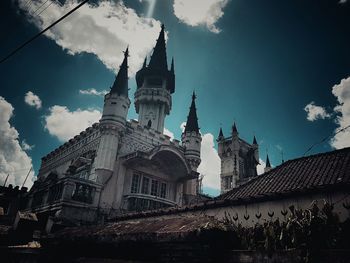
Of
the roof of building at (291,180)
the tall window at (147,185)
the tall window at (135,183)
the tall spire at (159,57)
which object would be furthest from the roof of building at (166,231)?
the tall spire at (159,57)

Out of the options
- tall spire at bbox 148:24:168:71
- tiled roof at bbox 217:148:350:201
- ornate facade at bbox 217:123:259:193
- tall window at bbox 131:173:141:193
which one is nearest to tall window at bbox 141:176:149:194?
tall window at bbox 131:173:141:193

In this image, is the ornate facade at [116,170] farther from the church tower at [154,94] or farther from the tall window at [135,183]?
the church tower at [154,94]

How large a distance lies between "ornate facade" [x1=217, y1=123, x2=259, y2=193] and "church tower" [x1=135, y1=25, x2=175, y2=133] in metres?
27.2

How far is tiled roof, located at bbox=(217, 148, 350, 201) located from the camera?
383 inches

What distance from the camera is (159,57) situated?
1455 inches

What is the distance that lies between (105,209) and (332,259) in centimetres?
1735

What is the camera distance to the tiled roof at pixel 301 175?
9727 millimetres

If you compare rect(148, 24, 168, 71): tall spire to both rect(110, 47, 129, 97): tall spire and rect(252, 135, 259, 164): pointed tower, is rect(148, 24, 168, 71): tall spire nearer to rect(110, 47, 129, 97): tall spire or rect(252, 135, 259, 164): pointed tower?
rect(110, 47, 129, 97): tall spire

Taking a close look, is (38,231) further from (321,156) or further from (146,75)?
(146,75)

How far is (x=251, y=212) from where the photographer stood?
960 centimetres

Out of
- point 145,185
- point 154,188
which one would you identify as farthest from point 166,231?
point 154,188

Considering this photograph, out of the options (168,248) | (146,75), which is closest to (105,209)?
(168,248)

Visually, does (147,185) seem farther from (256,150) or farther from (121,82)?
(256,150)

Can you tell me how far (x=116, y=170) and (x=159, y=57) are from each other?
71.0 feet
